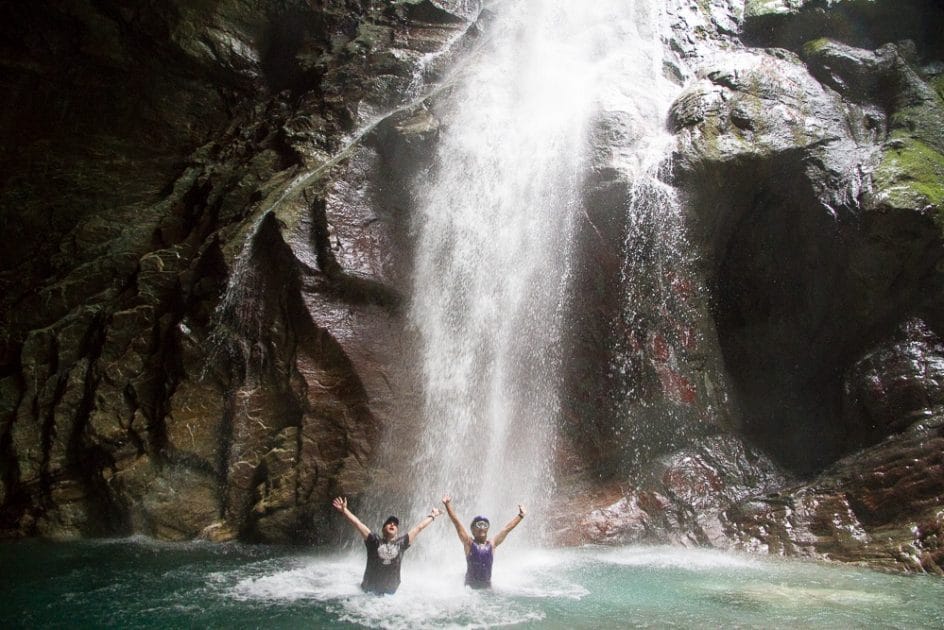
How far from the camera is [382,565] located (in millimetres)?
6984

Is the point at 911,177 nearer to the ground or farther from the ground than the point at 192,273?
farther from the ground

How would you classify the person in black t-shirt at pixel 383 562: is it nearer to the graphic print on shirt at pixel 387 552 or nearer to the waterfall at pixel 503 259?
the graphic print on shirt at pixel 387 552

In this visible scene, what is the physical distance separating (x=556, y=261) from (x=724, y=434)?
460cm

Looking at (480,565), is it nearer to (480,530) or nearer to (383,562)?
(480,530)

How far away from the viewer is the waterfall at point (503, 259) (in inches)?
425

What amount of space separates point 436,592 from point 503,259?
6.78m

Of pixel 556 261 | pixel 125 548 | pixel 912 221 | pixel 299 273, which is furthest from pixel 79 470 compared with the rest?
pixel 912 221

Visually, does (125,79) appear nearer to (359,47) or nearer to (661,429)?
(359,47)

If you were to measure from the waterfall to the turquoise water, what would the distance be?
186cm

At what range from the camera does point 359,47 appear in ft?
50.2

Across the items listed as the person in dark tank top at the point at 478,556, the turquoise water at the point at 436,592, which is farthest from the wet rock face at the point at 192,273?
the person in dark tank top at the point at 478,556

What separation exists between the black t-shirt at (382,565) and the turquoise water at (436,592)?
0.51 feet

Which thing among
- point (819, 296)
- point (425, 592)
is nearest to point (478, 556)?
point (425, 592)

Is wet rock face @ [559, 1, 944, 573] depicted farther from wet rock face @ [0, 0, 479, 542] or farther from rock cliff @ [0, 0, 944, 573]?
wet rock face @ [0, 0, 479, 542]
